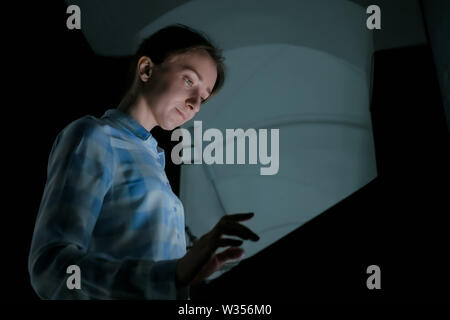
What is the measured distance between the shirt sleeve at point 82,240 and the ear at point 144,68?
27 cm

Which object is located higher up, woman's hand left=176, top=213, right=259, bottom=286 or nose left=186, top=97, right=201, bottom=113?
nose left=186, top=97, right=201, bottom=113

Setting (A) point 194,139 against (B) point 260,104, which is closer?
(A) point 194,139

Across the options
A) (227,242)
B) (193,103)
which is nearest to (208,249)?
(227,242)

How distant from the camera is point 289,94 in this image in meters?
3.24

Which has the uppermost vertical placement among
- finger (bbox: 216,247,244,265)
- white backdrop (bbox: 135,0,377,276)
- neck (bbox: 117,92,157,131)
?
white backdrop (bbox: 135,0,377,276)

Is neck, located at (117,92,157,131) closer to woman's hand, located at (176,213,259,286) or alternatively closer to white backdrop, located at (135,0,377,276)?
woman's hand, located at (176,213,259,286)

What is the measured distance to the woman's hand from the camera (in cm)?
54

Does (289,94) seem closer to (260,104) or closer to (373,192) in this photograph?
(260,104)

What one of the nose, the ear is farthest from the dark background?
the nose

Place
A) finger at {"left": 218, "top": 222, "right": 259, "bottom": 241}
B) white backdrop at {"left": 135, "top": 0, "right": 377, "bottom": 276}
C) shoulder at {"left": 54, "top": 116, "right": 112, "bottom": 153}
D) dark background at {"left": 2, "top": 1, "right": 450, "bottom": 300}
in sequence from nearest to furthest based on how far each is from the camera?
finger at {"left": 218, "top": 222, "right": 259, "bottom": 241}, shoulder at {"left": 54, "top": 116, "right": 112, "bottom": 153}, dark background at {"left": 2, "top": 1, "right": 450, "bottom": 300}, white backdrop at {"left": 135, "top": 0, "right": 377, "bottom": 276}

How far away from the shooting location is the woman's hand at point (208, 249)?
54cm

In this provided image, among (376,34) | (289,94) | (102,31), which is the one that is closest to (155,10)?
(102,31)
